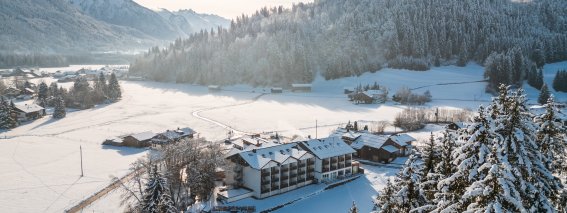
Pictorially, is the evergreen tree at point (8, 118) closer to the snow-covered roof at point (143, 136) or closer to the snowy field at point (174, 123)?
the snowy field at point (174, 123)

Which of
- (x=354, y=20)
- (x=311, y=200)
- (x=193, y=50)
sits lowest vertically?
(x=311, y=200)

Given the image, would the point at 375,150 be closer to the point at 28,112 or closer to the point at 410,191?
the point at 410,191

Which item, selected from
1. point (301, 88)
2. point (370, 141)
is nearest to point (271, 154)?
point (370, 141)

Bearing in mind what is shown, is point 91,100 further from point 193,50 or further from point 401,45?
point 401,45

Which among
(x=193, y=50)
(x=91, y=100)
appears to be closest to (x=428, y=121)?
(x=91, y=100)

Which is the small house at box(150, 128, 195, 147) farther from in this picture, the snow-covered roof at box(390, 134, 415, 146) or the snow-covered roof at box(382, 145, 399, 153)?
the snow-covered roof at box(390, 134, 415, 146)

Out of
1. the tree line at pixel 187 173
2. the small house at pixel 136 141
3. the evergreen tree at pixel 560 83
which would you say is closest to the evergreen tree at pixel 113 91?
the small house at pixel 136 141
